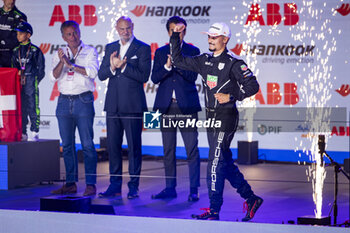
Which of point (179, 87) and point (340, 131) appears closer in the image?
point (340, 131)

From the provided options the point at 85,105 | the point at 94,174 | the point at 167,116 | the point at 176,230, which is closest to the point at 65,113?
the point at 85,105

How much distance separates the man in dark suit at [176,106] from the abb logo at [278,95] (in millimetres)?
910

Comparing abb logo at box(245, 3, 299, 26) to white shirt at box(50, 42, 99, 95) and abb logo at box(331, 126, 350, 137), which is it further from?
white shirt at box(50, 42, 99, 95)

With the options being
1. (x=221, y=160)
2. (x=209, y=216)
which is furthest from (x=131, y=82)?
(x=209, y=216)

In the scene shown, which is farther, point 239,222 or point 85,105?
point 85,105

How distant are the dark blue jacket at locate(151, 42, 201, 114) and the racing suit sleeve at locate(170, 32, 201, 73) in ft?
0.77

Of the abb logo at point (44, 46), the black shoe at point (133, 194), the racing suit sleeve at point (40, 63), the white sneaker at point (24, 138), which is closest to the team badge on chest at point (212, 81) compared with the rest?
the black shoe at point (133, 194)

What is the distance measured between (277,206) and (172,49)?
4.60 ft

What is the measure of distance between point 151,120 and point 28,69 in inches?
56.9

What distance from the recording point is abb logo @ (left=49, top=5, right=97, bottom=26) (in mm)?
6418

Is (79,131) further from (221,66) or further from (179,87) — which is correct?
(221,66)

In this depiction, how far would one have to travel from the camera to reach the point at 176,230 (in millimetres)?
4672

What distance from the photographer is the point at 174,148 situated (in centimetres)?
520

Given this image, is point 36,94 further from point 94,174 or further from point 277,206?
point 277,206
